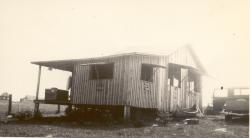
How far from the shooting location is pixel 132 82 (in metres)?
19.8

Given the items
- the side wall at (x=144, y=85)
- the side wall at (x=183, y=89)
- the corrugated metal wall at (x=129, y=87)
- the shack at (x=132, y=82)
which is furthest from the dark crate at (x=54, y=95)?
the side wall at (x=183, y=89)

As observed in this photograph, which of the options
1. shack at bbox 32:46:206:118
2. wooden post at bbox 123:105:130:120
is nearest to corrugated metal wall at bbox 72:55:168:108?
shack at bbox 32:46:206:118

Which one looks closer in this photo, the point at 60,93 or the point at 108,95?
the point at 108,95

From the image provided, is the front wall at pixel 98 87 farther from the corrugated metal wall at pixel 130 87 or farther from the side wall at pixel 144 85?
the side wall at pixel 144 85

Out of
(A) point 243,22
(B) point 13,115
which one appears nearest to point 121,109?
(B) point 13,115

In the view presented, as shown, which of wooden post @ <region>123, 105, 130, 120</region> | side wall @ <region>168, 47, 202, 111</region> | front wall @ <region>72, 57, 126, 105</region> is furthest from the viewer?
side wall @ <region>168, 47, 202, 111</region>

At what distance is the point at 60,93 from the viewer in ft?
78.3

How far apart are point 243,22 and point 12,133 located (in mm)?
10025

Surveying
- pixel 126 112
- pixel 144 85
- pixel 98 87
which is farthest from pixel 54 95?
pixel 144 85

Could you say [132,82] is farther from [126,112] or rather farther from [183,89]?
[183,89]

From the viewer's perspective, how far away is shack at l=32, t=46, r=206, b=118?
65.1 feet

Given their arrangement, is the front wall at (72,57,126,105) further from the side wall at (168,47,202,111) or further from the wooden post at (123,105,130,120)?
the side wall at (168,47,202,111)

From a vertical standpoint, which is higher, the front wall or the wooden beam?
the front wall

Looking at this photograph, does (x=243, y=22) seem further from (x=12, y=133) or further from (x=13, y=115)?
(x=13, y=115)
